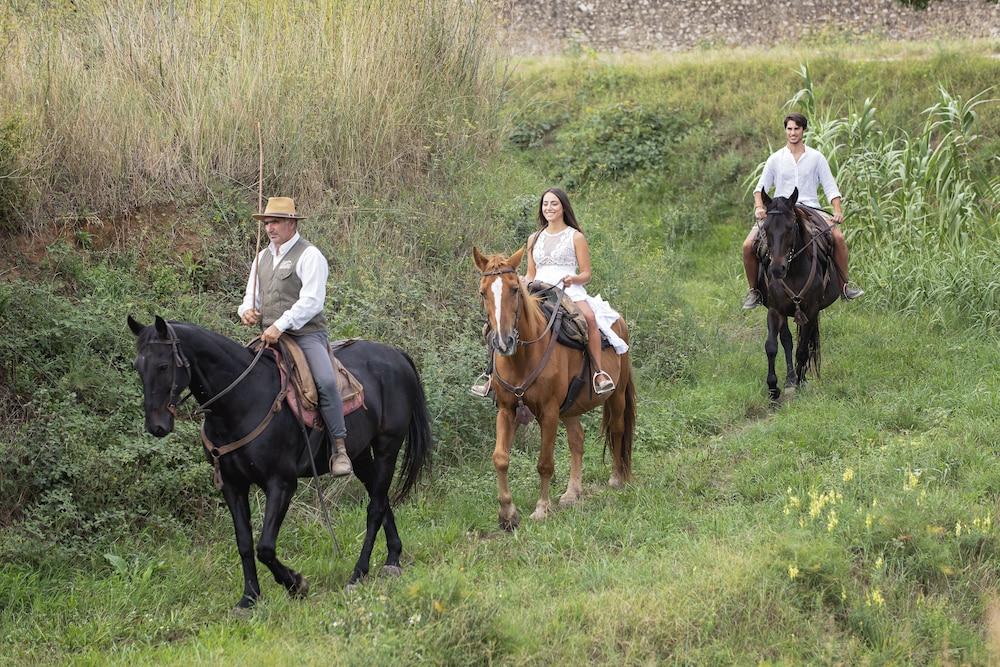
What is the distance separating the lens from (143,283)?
10531mm

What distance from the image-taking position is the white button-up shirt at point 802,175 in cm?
1262

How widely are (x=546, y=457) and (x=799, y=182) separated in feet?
17.4

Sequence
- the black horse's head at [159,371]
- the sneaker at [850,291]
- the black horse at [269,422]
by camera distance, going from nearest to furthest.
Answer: the black horse's head at [159,371] → the black horse at [269,422] → the sneaker at [850,291]

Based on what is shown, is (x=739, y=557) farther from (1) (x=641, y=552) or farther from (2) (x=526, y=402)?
(2) (x=526, y=402)

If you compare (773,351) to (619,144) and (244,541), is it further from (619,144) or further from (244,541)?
(619,144)

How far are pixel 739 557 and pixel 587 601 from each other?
42.1 inches

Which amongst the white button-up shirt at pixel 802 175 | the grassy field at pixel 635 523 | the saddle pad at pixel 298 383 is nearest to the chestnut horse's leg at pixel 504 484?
the grassy field at pixel 635 523

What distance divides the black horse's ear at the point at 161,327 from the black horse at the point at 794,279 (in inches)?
278

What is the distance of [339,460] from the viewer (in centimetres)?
776

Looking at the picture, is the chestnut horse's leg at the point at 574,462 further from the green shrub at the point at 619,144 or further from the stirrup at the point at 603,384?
the green shrub at the point at 619,144

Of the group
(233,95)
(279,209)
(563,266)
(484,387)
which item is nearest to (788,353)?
(563,266)

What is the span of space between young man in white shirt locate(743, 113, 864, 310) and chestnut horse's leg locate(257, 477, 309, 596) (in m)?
6.81

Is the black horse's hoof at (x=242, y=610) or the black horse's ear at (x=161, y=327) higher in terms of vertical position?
the black horse's ear at (x=161, y=327)

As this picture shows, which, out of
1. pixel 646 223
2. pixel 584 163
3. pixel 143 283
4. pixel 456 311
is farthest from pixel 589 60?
pixel 143 283
